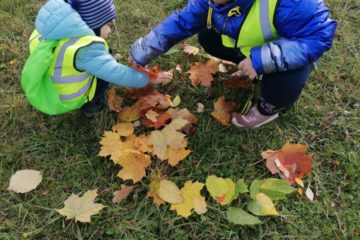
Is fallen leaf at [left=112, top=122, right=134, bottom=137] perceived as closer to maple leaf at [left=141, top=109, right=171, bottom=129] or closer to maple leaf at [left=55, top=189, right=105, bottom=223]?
maple leaf at [left=141, top=109, right=171, bottom=129]

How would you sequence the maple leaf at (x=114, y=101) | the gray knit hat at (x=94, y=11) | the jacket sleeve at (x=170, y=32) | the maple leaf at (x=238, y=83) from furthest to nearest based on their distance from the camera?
the maple leaf at (x=238, y=83), the maple leaf at (x=114, y=101), the jacket sleeve at (x=170, y=32), the gray knit hat at (x=94, y=11)

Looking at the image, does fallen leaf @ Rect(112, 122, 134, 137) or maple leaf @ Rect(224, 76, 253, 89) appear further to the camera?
maple leaf @ Rect(224, 76, 253, 89)

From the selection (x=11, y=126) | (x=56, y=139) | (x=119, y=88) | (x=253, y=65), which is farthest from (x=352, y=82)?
(x=11, y=126)

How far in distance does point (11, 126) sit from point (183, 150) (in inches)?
35.5

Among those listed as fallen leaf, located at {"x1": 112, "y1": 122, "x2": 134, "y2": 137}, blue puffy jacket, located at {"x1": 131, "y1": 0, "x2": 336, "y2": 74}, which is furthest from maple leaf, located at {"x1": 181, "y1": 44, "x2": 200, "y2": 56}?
fallen leaf, located at {"x1": 112, "y1": 122, "x2": 134, "y2": 137}

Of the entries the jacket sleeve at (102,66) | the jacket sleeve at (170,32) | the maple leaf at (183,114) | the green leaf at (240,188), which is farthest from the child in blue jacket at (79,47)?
the green leaf at (240,188)

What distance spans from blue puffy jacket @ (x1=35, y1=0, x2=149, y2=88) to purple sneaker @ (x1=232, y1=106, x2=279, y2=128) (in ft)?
1.89

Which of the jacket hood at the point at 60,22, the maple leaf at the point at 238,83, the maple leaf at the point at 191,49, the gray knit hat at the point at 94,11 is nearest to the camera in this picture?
the jacket hood at the point at 60,22

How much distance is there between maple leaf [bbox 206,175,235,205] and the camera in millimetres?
1807

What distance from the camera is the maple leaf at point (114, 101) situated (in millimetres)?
2135

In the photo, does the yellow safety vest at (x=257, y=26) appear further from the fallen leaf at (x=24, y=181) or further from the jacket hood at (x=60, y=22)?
the fallen leaf at (x=24, y=181)

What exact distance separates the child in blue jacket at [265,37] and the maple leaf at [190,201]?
462 mm

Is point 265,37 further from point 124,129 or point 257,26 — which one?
point 124,129

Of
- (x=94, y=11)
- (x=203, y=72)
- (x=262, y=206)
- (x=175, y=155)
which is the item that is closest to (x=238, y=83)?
(x=203, y=72)
